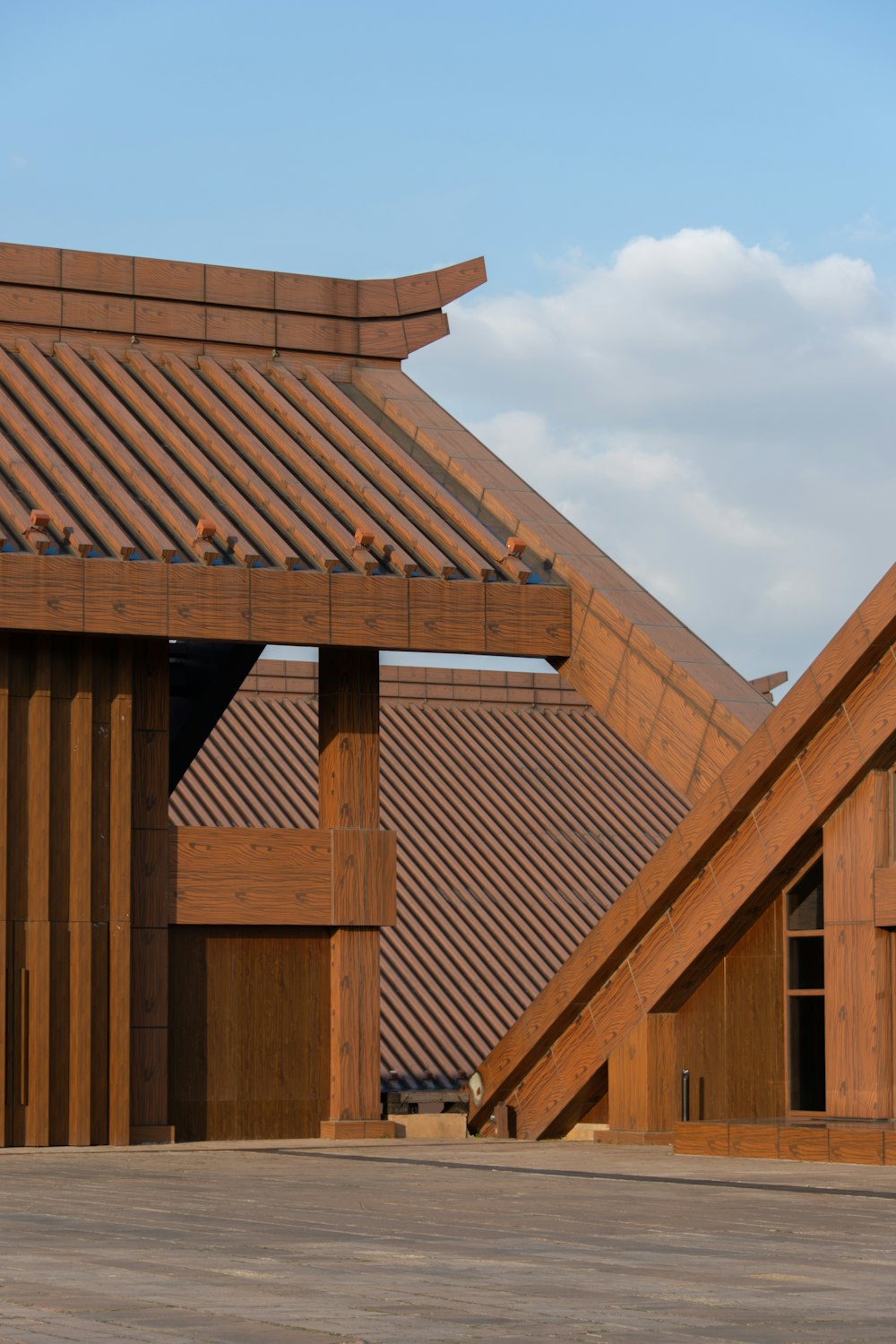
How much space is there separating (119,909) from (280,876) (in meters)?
1.98

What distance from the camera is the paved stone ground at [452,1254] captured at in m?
8.13

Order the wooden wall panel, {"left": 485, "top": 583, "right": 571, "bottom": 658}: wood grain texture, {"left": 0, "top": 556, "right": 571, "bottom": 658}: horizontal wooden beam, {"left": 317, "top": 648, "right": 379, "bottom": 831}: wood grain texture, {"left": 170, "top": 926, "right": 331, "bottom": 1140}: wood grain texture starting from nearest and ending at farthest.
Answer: the wooden wall panel, {"left": 0, "top": 556, "right": 571, "bottom": 658}: horizontal wooden beam, {"left": 170, "top": 926, "right": 331, "bottom": 1140}: wood grain texture, {"left": 317, "top": 648, "right": 379, "bottom": 831}: wood grain texture, {"left": 485, "top": 583, "right": 571, "bottom": 658}: wood grain texture

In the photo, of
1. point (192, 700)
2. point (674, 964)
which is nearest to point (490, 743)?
point (192, 700)

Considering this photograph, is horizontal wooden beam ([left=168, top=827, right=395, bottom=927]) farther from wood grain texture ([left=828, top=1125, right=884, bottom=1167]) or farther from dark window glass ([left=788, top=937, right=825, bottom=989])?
wood grain texture ([left=828, top=1125, right=884, bottom=1167])

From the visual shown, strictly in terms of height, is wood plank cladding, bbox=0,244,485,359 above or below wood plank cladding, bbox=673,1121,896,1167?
above

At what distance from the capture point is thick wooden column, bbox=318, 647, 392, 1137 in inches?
986

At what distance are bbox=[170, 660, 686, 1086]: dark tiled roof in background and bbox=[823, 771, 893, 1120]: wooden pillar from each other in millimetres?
9185

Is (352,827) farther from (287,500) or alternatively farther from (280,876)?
(287,500)

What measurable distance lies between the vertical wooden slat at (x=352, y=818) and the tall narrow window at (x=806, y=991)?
5706 millimetres

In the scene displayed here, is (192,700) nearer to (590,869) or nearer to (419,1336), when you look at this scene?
(590,869)

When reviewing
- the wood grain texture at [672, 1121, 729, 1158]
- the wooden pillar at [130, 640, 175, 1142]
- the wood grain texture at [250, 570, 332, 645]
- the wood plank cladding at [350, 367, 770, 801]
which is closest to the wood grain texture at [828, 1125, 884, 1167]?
the wood grain texture at [672, 1121, 729, 1158]

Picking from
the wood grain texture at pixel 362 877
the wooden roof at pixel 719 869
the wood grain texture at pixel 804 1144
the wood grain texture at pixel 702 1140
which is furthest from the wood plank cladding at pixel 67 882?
the wood grain texture at pixel 804 1144

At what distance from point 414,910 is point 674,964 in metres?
10.5

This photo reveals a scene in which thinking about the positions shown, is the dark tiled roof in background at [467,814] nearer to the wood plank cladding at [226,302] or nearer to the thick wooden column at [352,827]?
the thick wooden column at [352,827]
